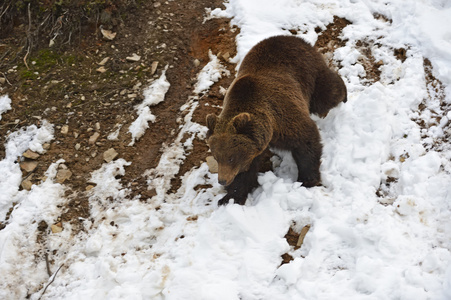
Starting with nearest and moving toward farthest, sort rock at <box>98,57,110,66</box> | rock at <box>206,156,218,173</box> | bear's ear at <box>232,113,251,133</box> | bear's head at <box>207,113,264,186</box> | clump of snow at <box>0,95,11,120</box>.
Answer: bear's ear at <box>232,113,251,133</box> → bear's head at <box>207,113,264,186</box> → rock at <box>206,156,218,173</box> → clump of snow at <box>0,95,11,120</box> → rock at <box>98,57,110,66</box>

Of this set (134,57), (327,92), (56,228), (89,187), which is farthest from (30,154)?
(327,92)

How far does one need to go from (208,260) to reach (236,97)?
79.1 inches

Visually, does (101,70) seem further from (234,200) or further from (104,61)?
(234,200)

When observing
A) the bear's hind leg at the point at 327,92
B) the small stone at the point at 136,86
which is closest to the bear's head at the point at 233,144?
the bear's hind leg at the point at 327,92

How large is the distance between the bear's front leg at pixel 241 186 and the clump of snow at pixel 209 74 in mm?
2375

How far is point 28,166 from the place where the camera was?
559 centimetres

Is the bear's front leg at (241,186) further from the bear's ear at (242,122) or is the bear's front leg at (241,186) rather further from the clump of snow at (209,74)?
the clump of snow at (209,74)

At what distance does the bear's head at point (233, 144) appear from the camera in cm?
416

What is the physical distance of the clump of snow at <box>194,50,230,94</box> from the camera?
6.64 metres

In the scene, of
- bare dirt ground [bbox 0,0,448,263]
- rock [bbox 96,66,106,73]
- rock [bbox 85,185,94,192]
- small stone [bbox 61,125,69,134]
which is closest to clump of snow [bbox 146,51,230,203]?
bare dirt ground [bbox 0,0,448,263]

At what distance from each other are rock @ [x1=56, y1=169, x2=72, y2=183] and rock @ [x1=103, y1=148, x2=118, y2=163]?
57cm

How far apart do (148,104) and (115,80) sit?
952 millimetres

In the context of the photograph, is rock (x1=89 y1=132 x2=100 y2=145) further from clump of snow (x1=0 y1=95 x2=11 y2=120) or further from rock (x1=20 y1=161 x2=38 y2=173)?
clump of snow (x1=0 y1=95 x2=11 y2=120)

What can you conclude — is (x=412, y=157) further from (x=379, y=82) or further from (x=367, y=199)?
(x=379, y=82)
